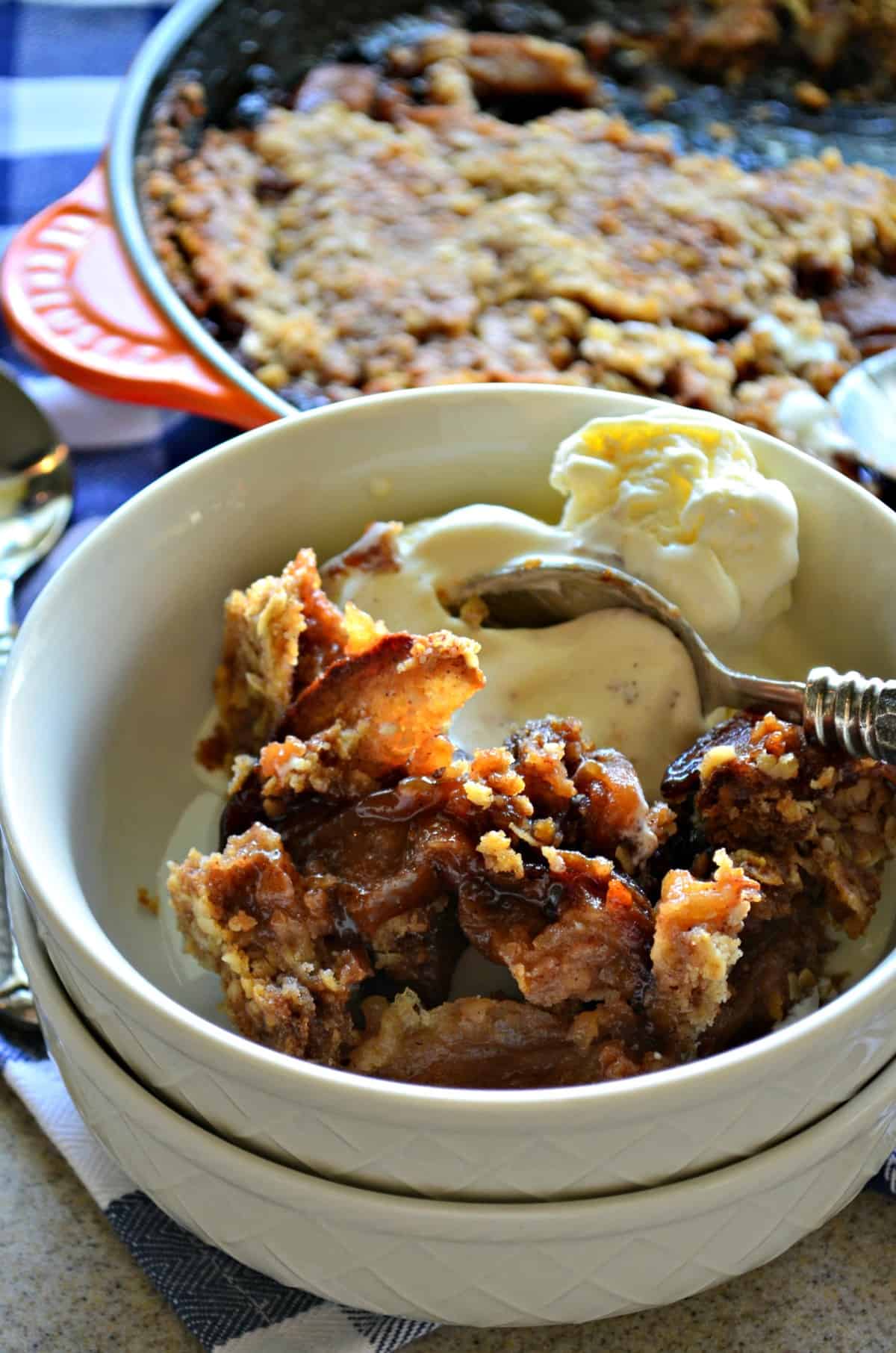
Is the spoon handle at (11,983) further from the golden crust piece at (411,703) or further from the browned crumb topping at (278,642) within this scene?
the golden crust piece at (411,703)

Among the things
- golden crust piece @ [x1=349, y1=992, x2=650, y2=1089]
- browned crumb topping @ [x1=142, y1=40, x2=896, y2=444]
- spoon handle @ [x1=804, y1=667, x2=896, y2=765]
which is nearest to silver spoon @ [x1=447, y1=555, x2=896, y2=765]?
spoon handle @ [x1=804, y1=667, x2=896, y2=765]

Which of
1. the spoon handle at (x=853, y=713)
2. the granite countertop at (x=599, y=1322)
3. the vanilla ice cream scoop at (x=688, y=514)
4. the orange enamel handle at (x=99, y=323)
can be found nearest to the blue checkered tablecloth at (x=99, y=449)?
the granite countertop at (x=599, y=1322)

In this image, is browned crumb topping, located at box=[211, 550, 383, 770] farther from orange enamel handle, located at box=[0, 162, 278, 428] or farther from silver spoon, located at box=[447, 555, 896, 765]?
orange enamel handle, located at box=[0, 162, 278, 428]

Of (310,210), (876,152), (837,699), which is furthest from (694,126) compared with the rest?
(837,699)

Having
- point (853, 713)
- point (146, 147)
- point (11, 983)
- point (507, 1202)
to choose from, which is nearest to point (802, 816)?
point (853, 713)

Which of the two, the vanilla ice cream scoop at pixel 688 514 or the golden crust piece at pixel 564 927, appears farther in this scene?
the vanilla ice cream scoop at pixel 688 514

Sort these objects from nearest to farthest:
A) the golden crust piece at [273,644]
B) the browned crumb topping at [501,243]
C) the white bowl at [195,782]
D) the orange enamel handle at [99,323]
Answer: the white bowl at [195,782] → the golden crust piece at [273,644] → the orange enamel handle at [99,323] → the browned crumb topping at [501,243]

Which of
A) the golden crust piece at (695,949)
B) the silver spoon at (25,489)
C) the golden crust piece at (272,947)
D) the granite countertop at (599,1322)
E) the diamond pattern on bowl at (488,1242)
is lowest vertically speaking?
the granite countertop at (599,1322)

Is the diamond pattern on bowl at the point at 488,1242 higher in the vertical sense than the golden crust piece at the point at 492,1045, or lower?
lower
